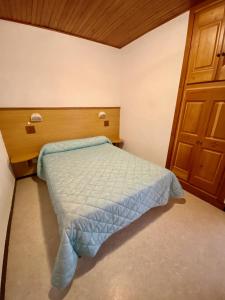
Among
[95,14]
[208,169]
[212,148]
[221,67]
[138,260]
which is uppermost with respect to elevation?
[95,14]

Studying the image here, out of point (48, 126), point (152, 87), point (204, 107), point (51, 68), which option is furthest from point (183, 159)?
point (51, 68)

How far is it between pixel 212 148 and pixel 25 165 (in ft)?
9.71

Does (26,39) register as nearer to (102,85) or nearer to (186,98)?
(102,85)

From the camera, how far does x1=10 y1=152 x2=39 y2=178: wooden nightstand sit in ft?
7.33

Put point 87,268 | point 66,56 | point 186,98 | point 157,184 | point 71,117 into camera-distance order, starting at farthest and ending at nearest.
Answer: point 71,117 → point 66,56 → point 186,98 → point 157,184 → point 87,268

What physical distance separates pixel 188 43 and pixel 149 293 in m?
2.68

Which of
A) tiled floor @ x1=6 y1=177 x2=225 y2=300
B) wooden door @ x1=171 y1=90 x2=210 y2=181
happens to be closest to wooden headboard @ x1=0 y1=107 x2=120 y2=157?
tiled floor @ x1=6 y1=177 x2=225 y2=300

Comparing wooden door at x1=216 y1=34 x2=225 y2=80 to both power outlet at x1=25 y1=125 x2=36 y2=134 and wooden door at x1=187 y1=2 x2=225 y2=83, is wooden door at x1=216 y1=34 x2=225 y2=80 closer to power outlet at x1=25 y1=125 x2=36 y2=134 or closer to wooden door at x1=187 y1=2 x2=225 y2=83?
wooden door at x1=187 y1=2 x2=225 y2=83

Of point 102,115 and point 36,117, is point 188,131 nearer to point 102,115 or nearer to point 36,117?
point 102,115

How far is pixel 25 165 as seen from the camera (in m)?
2.41

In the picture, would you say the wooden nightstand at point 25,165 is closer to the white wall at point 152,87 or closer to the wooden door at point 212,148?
the white wall at point 152,87

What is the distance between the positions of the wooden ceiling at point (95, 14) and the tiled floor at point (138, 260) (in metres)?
2.56

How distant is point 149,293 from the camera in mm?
1006

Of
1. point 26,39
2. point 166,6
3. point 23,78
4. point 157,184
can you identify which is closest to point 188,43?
point 166,6
